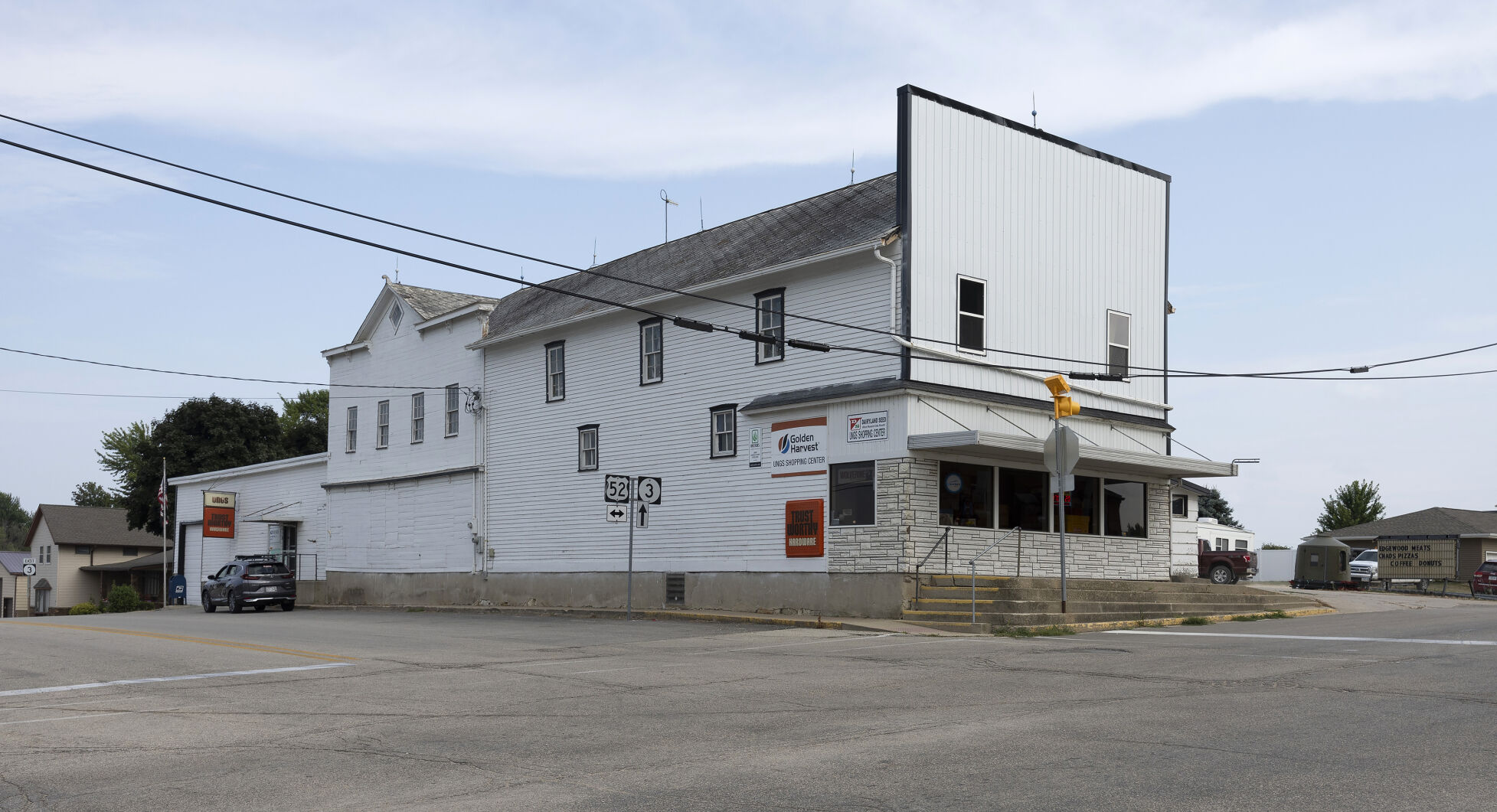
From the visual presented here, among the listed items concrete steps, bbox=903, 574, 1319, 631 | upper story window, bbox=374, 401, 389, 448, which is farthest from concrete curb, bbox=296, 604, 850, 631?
upper story window, bbox=374, 401, 389, 448

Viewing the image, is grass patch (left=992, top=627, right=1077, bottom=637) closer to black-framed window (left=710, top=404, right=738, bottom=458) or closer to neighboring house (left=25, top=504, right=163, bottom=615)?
black-framed window (left=710, top=404, right=738, bottom=458)

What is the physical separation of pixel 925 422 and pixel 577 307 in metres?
12.4

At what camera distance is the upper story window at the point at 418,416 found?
128 ft

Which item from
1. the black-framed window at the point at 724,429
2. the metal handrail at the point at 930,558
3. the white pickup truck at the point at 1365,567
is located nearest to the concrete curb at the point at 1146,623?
the metal handrail at the point at 930,558

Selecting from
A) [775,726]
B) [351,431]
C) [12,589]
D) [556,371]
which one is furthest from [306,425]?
[775,726]

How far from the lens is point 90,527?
80500 millimetres

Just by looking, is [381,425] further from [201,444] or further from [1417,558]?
[1417,558]

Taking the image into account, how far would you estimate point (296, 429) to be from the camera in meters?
73.0

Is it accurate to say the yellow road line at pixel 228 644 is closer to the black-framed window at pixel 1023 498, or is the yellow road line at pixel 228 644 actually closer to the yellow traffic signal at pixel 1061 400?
the yellow traffic signal at pixel 1061 400

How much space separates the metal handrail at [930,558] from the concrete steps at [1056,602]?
9cm

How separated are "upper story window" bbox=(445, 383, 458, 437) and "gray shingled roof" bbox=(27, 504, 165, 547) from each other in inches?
1908

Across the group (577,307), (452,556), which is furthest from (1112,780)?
(452,556)

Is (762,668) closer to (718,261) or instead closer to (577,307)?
(718,261)

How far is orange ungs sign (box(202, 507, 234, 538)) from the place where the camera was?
4791cm
